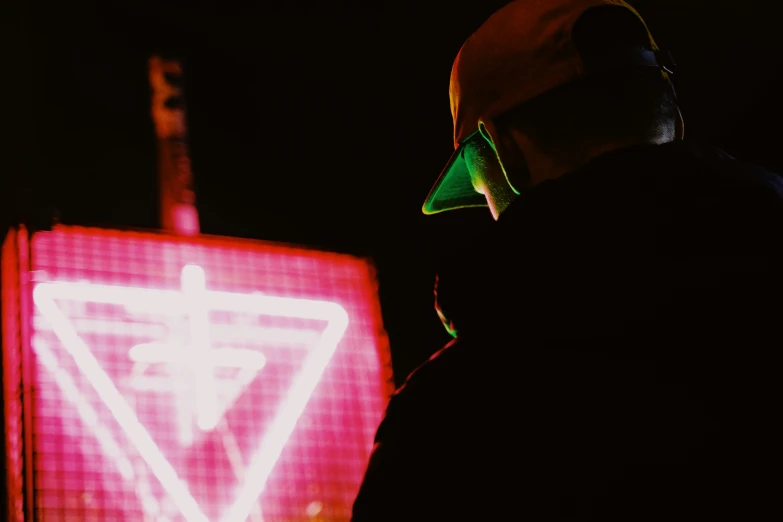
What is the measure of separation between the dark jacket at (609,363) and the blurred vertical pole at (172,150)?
130 centimetres

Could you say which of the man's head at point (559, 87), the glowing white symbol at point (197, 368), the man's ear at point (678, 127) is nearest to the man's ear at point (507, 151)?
the man's head at point (559, 87)

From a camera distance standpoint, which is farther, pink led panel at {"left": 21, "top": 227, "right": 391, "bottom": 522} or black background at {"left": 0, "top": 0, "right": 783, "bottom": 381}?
black background at {"left": 0, "top": 0, "right": 783, "bottom": 381}

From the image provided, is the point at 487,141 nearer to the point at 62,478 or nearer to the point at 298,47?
the point at 62,478

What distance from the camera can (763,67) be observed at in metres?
3.21

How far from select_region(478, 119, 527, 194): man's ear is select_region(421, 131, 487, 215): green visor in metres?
0.27

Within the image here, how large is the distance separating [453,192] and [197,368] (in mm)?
637

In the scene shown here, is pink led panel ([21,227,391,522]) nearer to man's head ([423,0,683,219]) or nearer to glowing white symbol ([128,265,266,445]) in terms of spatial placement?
glowing white symbol ([128,265,266,445])

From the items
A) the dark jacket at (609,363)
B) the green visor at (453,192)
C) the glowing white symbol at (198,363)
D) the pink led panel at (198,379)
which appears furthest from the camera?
the glowing white symbol at (198,363)

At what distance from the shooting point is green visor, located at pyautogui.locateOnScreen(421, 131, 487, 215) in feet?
4.75

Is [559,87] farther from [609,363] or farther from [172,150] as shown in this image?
[172,150]

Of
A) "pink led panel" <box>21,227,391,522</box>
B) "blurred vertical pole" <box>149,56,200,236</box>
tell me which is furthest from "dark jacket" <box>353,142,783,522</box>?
"blurred vertical pole" <box>149,56,200,236</box>

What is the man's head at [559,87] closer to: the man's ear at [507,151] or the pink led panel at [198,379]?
the man's ear at [507,151]

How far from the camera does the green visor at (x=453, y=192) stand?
145cm

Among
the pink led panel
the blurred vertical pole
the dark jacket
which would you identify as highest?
the blurred vertical pole
